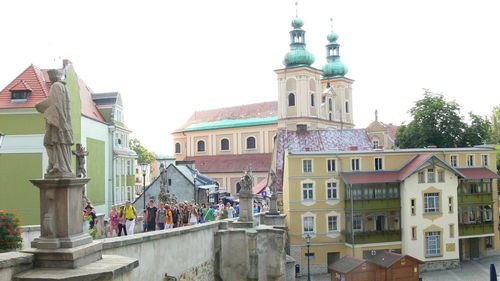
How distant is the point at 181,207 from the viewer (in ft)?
62.3

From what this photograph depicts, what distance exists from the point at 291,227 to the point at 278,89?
1372 inches

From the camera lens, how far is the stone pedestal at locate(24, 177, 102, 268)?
6.85 metres

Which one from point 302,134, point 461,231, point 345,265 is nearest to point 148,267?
point 345,265

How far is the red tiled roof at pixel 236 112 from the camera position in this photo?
8575cm

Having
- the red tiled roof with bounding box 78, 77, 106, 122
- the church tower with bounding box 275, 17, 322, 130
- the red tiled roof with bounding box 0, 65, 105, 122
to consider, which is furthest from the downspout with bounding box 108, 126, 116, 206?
the church tower with bounding box 275, 17, 322, 130

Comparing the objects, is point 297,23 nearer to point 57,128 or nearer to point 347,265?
point 347,265

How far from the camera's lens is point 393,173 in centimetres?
4194

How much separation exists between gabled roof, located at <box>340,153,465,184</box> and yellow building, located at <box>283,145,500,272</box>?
75 mm

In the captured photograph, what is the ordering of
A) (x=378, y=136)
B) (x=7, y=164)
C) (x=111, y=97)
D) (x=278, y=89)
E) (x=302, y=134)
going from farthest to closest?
1. (x=378, y=136)
2. (x=278, y=89)
3. (x=302, y=134)
4. (x=111, y=97)
5. (x=7, y=164)

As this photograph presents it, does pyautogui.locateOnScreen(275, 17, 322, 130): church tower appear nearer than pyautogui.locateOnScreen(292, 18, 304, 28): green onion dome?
Yes

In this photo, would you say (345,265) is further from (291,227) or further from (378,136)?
(378,136)

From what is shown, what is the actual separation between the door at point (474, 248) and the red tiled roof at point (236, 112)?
43.6m

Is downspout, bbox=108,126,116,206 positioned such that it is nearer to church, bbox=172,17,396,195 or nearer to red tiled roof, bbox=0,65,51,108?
red tiled roof, bbox=0,65,51,108

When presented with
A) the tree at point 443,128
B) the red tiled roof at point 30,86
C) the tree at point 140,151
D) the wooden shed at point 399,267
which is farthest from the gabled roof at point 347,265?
the tree at point 140,151
